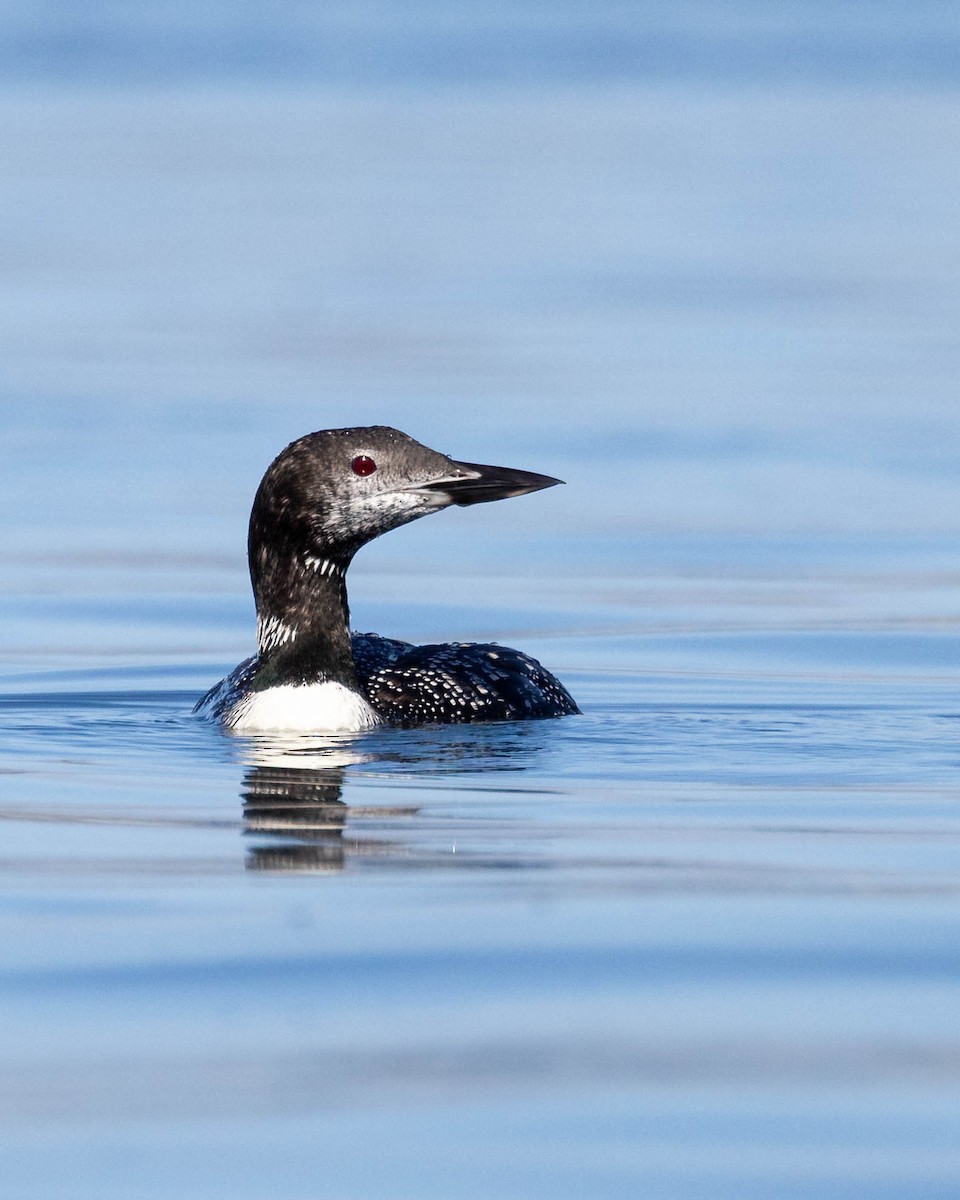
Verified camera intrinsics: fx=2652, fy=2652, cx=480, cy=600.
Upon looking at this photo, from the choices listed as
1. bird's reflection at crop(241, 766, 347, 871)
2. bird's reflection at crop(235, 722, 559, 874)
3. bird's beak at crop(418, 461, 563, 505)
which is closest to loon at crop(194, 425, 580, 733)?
bird's beak at crop(418, 461, 563, 505)

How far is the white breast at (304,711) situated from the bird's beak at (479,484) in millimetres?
743

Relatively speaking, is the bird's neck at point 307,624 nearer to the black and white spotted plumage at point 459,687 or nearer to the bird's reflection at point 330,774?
the black and white spotted plumage at point 459,687

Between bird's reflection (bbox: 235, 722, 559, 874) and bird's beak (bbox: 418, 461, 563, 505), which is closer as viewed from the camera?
bird's reflection (bbox: 235, 722, 559, 874)

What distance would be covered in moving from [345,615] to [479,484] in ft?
2.33

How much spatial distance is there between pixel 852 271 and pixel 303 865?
2288cm

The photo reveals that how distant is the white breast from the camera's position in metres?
8.59

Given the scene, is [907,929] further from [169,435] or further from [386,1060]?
[169,435]

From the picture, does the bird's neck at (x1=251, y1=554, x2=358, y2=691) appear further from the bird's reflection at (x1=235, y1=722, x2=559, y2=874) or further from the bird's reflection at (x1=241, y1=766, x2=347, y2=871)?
the bird's reflection at (x1=241, y1=766, x2=347, y2=871)

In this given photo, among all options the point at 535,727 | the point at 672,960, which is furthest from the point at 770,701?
the point at 672,960

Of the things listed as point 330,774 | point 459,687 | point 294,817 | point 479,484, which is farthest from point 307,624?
point 294,817

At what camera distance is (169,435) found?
17391 mm

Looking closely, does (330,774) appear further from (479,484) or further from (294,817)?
(479,484)

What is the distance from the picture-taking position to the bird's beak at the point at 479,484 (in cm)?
847

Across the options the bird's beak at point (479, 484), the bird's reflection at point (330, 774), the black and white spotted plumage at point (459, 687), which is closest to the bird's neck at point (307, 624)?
the black and white spotted plumage at point (459, 687)
